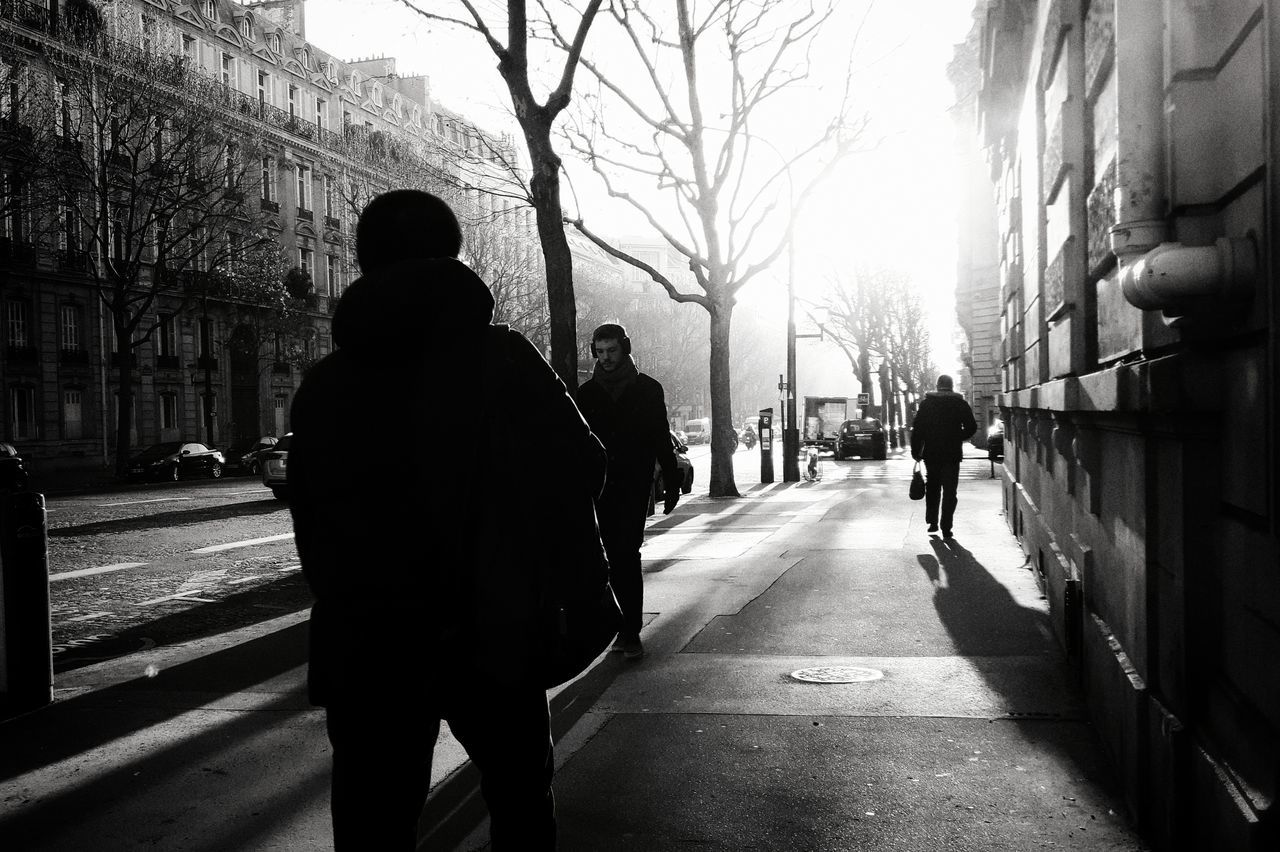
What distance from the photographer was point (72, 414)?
40.2 metres

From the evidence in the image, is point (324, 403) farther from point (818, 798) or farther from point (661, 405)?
point (661, 405)

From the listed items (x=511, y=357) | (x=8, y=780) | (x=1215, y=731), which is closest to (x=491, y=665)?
(x=511, y=357)

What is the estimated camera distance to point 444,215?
254cm

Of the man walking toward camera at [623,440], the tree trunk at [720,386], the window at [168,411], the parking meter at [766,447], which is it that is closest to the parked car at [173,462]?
the window at [168,411]

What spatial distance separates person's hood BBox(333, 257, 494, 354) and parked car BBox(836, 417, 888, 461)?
42.4m

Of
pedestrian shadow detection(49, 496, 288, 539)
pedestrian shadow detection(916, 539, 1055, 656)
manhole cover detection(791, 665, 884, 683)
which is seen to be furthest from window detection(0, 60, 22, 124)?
manhole cover detection(791, 665, 884, 683)

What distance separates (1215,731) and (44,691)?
5215mm

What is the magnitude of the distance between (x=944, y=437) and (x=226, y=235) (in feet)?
136

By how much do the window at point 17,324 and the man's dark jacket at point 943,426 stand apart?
35.7m

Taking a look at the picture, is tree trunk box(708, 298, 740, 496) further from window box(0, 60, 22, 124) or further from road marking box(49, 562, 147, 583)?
window box(0, 60, 22, 124)

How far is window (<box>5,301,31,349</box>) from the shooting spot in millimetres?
38031

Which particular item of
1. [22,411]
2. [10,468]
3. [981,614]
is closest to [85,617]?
[981,614]

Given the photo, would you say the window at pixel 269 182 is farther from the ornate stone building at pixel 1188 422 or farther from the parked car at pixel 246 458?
the ornate stone building at pixel 1188 422

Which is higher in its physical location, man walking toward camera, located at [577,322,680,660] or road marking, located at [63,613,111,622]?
man walking toward camera, located at [577,322,680,660]
